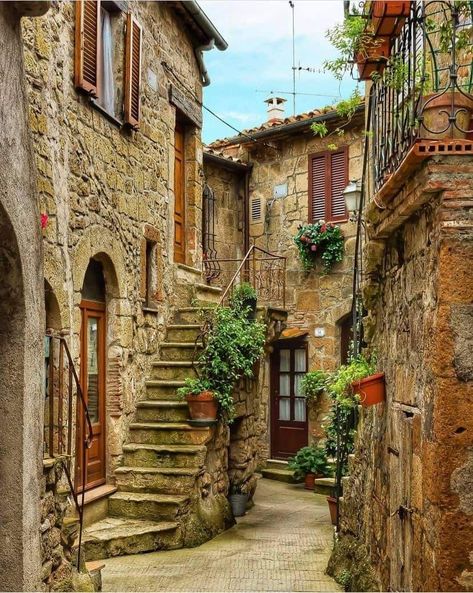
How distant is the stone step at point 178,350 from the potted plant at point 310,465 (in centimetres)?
381

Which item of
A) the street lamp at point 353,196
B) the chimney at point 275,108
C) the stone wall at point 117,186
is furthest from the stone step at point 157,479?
the chimney at point 275,108

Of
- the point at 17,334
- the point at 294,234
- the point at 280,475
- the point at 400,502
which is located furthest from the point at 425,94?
the point at 280,475

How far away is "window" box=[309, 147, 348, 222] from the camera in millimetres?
A: 13180

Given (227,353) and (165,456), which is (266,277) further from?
(165,456)

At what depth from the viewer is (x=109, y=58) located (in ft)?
26.7

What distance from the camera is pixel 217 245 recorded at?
46.1ft

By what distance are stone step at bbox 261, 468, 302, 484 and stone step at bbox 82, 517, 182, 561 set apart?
5.40 m

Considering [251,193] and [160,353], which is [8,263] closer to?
[160,353]

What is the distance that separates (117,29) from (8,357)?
574 centimetres

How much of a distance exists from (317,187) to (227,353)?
18.7 ft

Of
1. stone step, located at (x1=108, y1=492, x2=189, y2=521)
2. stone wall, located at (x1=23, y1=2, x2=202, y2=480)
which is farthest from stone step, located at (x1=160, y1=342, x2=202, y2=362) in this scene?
stone step, located at (x1=108, y1=492, x2=189, y2=521)

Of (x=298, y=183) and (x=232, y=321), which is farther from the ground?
(x=298, y=183)

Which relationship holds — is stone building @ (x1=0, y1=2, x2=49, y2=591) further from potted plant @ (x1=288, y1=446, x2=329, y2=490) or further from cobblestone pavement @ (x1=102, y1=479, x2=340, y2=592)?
potted plant @ (x1=288, y1=446, x2=329, y2=490)

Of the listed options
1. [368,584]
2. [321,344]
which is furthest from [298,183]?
[368,584]
